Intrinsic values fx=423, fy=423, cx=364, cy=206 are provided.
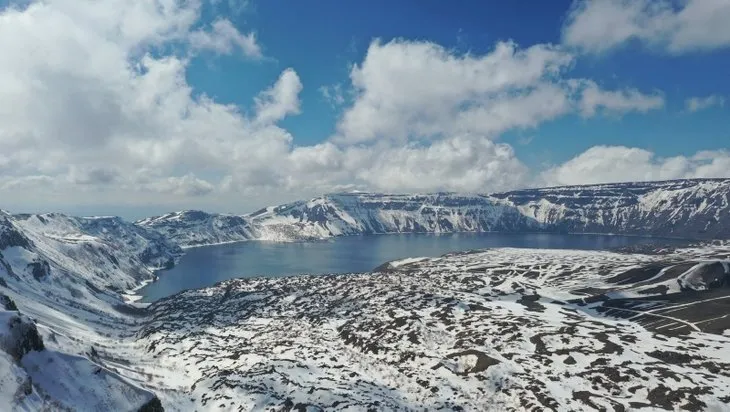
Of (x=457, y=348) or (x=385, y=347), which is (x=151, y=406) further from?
(x=457, y=348)

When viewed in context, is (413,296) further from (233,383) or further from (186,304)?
(186,304)

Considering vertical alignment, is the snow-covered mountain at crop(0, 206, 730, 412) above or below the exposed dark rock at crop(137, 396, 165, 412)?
below

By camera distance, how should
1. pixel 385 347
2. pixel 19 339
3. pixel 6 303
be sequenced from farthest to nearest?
pixel 385 347, pixel 6 303, pixel 19 339

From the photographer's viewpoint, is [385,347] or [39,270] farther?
[39,270]

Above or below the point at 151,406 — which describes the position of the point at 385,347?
below

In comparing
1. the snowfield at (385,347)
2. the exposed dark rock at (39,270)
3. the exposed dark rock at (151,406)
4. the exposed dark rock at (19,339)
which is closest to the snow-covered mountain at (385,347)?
the exposed dark rock at (19,339)

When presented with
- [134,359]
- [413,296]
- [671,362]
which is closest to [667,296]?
[671,362]

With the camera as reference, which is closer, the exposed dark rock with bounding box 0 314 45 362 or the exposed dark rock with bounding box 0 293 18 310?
the exposed dark rock with bounding box 0 314 45 362

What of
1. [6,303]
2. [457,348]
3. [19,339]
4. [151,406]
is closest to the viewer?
[19,339]

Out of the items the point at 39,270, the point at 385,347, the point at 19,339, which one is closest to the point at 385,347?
the point at 385,347

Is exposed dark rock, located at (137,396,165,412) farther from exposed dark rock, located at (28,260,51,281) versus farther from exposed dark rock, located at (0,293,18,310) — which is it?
exposed dark rock, located at (28,260,51,281)

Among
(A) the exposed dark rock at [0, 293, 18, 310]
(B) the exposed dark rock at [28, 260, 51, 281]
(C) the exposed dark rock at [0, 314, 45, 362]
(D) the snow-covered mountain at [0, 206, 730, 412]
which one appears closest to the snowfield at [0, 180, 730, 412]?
(C) the exposed dark rock at [0, 314, 45, 362]
